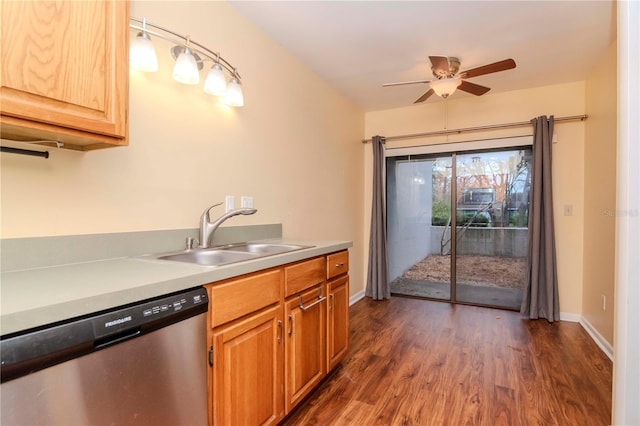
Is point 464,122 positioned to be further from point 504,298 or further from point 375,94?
point 504,298

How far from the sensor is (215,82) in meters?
1.75

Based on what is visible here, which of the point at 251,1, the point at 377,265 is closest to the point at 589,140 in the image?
the point at 377,265

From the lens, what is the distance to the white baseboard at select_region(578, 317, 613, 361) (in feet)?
8.11

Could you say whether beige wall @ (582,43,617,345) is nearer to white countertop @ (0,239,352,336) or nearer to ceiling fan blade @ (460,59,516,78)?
ceiling fan blade @ (460,59,516,78)

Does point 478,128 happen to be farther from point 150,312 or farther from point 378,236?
point 150,312

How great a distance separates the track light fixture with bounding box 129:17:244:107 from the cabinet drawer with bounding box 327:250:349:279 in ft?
3.79

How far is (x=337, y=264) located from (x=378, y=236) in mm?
2019

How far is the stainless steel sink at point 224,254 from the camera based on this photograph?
62.3 inches

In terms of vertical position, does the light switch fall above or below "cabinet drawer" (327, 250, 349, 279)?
above

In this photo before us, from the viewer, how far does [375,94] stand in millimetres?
3660

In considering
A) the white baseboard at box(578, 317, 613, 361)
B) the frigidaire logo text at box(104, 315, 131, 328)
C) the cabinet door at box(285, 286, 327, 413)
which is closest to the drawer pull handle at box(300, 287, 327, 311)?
the cabinet door at box(285, 286, 327, 413)

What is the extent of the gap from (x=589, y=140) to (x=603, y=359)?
2.05 meters

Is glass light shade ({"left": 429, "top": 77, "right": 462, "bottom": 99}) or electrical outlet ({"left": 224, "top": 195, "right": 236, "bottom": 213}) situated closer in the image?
electrical outlet ({"left": 224, "top": 195, "right": 236, "bottom": 213})

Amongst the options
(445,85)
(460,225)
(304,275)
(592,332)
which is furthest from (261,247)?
(592,332)
